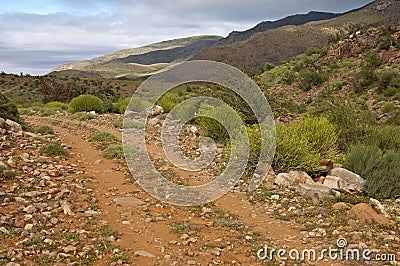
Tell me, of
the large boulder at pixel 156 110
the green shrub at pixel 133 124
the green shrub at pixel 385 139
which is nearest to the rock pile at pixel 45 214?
the green shrub at pixel 133 124

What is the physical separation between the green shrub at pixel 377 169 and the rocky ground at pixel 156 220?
0.93ft

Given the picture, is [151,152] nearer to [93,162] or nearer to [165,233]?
[93,162]

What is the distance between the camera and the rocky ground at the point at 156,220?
3.98 metres

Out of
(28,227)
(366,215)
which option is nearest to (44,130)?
(28,227)

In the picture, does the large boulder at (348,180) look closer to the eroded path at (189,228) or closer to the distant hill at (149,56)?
the eroded path at (189,228)

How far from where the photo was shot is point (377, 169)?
6746 mm

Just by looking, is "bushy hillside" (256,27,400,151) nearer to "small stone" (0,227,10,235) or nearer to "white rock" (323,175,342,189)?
"white rock" (323,175,342,189)

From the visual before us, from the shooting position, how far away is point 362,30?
28000mm

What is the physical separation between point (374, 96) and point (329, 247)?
56.2 ft

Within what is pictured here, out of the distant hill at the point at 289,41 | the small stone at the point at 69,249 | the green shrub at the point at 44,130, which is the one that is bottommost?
the small stone at the point at 69,249

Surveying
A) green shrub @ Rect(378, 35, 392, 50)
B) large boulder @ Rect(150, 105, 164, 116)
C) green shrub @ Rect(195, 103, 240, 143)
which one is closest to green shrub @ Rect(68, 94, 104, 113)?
large boulder @ Rect(150, 105, 164, 116)

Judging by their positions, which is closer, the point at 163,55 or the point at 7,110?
the point at 7,110

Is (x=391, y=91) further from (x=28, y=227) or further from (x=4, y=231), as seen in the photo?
(x=4, y=231)

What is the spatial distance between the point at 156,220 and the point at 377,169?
4.34 m
